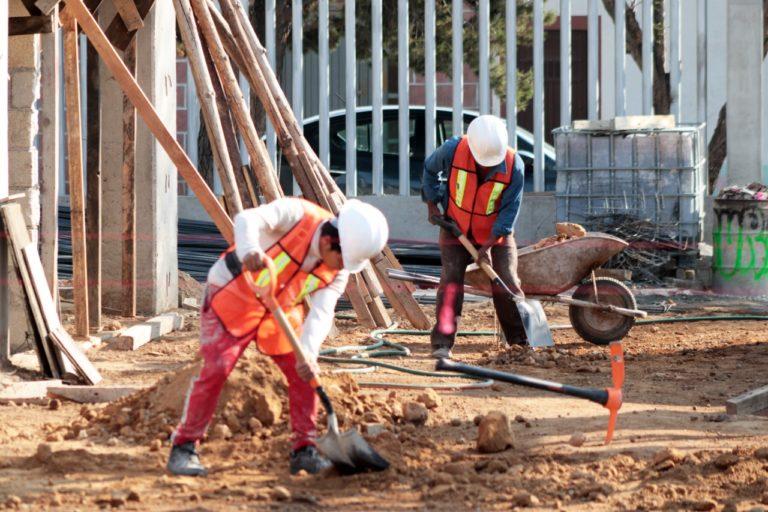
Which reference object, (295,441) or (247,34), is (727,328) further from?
(295,441)

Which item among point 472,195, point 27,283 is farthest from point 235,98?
point 27,283

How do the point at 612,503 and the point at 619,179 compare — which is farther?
the point at 619,179

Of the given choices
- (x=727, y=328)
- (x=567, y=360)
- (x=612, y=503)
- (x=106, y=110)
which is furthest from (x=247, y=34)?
(x=612, y=503)

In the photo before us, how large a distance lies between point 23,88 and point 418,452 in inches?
180

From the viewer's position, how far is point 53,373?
26.9 ft

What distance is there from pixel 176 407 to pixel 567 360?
3469mm

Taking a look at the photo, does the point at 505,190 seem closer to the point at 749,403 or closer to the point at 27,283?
the point at 749,403

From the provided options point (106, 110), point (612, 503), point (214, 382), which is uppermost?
point (106, 110)

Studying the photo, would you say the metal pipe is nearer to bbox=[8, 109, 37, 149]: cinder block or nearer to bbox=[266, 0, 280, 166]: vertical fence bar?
bbox=[266, 0, 280, 166]: vertical fence bar

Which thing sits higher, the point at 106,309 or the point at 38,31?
A: the point at 38,31

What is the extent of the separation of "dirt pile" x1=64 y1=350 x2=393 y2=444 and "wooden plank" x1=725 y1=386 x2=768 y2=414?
1944 millimetres

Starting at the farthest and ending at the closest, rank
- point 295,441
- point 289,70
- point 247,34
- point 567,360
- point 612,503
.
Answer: point 289,70, point 247,34, point 567,360, point 295,441, point 612,503

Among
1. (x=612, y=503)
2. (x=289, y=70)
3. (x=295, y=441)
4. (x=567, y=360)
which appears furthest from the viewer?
(x=289, y=70)

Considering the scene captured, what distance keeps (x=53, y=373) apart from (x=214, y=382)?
8.40ft
